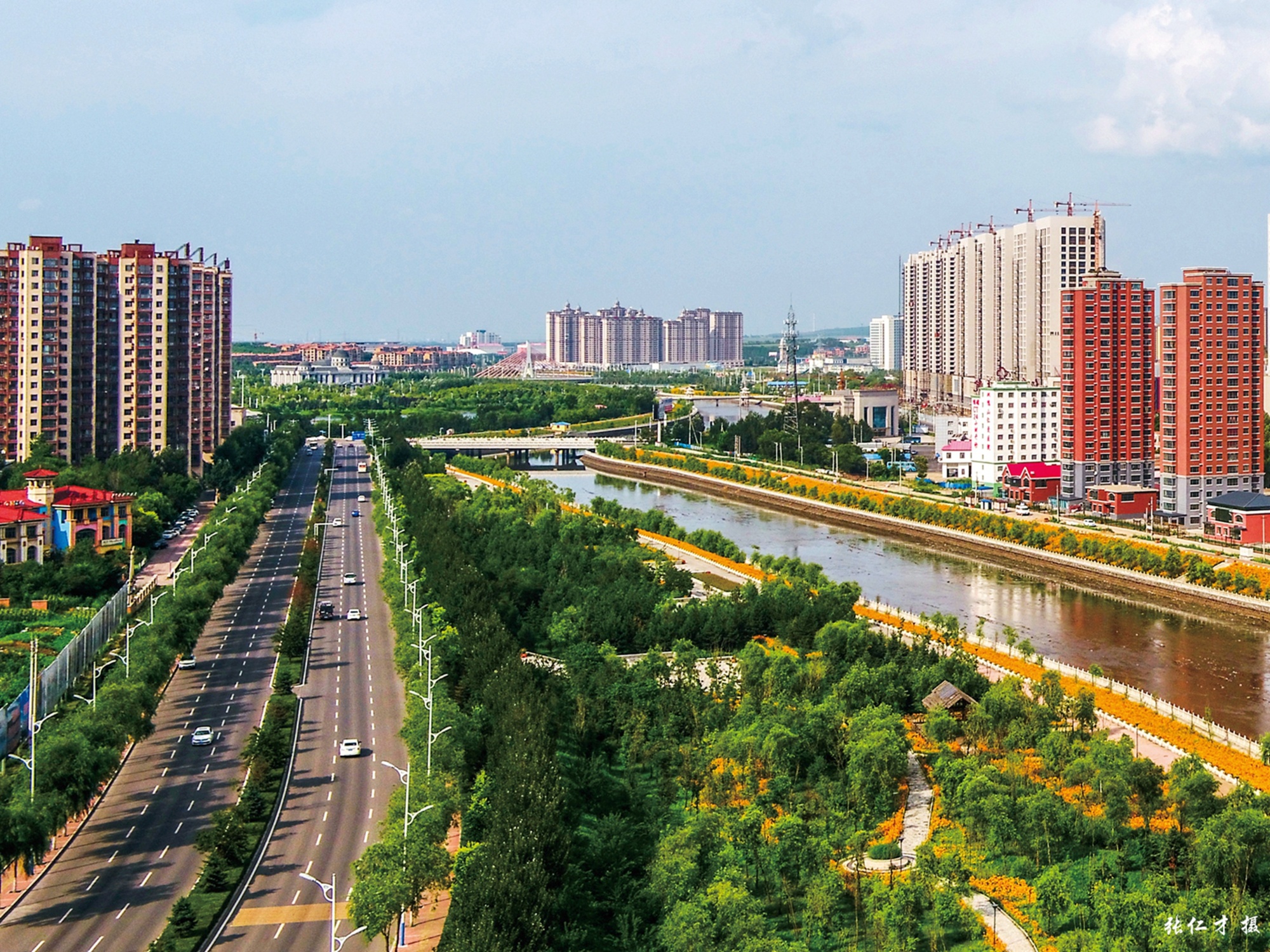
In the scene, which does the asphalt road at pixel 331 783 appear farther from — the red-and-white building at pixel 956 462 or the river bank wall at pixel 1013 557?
the red-and-white building at pixel 956 462

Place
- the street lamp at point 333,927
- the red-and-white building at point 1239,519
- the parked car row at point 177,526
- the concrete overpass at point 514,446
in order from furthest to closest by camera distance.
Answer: the concrete overpass at point 514,446 < the parked car row at point 177,526 < the red-and-white building at point 1239,519 < the street lamp at point 333,927

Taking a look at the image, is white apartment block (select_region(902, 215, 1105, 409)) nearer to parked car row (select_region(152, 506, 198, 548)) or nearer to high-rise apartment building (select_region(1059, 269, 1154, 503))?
high-rise apartment building (select_region(1059, 269, 1154, 503))

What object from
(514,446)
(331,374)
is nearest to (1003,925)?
(514,446)

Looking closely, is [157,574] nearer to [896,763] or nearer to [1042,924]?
[896,763]

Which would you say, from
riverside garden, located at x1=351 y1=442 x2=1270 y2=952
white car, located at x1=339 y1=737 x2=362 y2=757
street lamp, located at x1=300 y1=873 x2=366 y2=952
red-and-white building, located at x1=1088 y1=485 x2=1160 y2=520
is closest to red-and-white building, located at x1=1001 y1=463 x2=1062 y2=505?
red-and-white building, located at x1=1088 y1=485 x2=1160 y2=520

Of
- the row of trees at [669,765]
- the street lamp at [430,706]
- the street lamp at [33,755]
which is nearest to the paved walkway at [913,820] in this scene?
the row of trees at [669,765]

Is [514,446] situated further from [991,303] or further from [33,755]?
[33,755]
